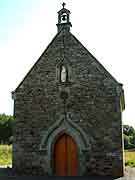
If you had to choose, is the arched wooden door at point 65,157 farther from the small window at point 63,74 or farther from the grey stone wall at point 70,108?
the small window at point 63,74

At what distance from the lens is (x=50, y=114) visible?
14500 millimetres

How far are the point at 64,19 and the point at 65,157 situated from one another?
752cm

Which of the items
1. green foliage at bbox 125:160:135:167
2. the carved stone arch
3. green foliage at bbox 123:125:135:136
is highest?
the carved stone arch

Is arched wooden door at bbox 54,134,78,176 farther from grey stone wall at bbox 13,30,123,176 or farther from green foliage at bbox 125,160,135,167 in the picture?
green foliage at bbox 125,160,135,167

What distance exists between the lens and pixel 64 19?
623 inches

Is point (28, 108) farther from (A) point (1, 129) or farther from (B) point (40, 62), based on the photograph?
(A) point (1, 129)

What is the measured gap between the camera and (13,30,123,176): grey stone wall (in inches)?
530

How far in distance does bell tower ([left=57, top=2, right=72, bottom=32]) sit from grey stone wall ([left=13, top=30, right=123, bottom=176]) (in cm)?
39

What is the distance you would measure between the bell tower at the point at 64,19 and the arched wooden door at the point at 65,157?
232 inches

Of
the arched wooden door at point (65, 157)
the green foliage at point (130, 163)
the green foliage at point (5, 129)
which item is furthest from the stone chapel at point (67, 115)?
the green foliage at point (5, 129)

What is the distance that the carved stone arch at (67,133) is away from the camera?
44.6 feet

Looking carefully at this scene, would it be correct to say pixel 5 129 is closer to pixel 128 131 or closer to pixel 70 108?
pixel 128 131

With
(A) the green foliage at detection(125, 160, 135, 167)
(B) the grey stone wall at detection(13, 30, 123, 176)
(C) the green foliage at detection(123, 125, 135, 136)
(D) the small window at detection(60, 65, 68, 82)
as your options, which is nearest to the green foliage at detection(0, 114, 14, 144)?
(C) the green foliage at detection(123, 125, 135, 136)

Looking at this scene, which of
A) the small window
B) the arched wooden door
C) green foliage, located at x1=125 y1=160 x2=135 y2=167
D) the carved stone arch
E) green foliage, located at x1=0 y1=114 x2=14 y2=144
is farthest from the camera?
green foliage, located at x1=0 y1=114 x2=14 y2=144
